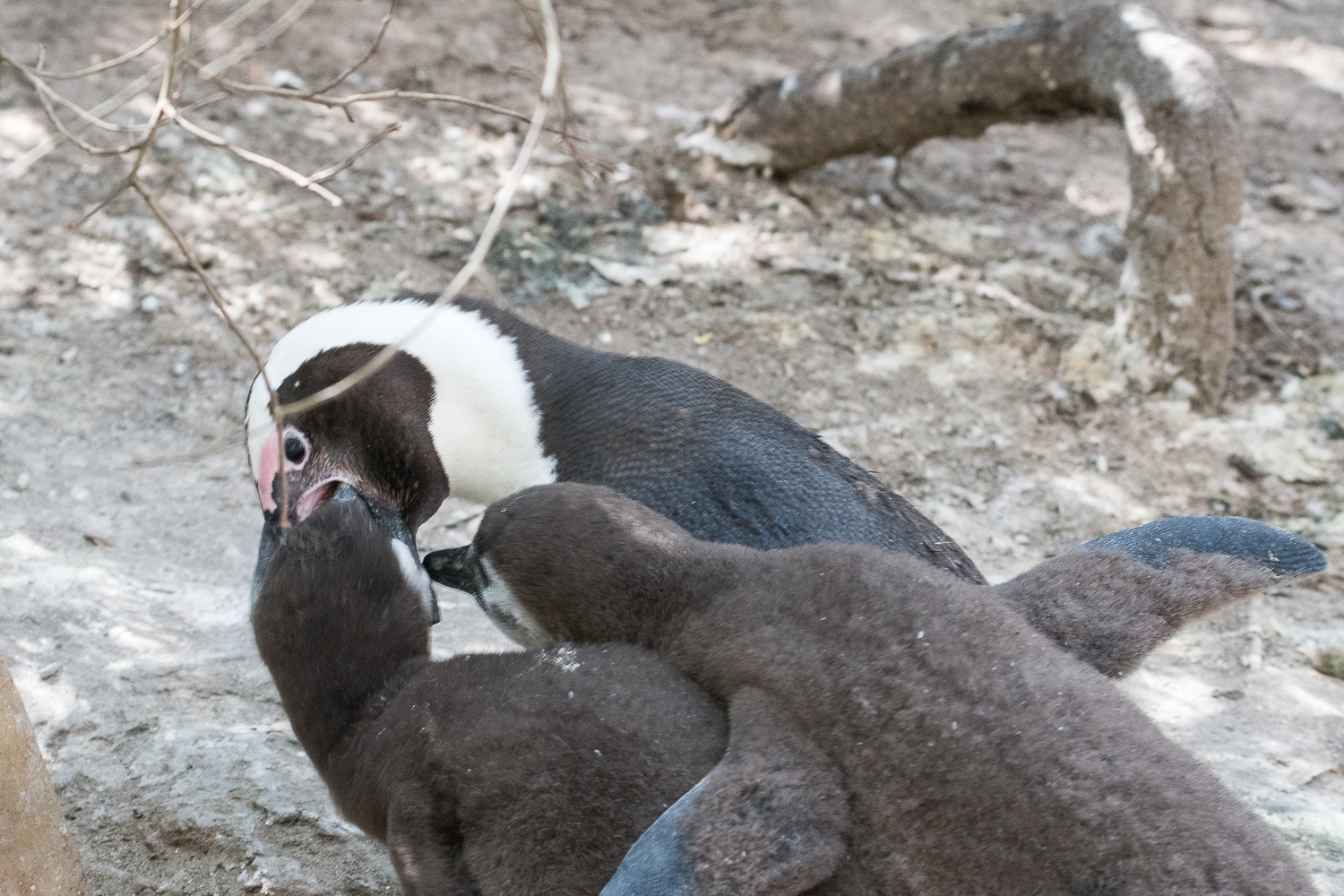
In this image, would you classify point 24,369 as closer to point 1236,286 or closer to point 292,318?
point 292,318

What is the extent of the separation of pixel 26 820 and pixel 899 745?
1.35 metres

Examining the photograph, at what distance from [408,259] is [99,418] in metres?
1.41

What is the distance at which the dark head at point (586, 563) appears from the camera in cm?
181

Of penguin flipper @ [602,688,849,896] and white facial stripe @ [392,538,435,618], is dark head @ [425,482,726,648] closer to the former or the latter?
white facial stripe @ [392,538,435,618]

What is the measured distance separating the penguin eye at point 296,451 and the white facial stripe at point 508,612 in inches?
34.3

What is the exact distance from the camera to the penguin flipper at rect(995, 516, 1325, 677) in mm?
1886

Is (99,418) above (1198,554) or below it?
below

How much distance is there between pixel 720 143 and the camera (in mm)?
5648

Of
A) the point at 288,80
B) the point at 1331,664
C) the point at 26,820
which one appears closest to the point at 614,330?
the point at 288,80

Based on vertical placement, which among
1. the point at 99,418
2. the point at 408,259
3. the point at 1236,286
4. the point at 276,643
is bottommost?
the point at 99,418

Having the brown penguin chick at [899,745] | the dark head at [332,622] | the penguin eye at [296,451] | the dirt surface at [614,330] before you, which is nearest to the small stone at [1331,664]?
the dirt surface at [614,330]

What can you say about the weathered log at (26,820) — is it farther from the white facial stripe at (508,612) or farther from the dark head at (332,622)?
the white facial stripe at (508,612)

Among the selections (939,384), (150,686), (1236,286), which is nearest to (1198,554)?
(150,686)

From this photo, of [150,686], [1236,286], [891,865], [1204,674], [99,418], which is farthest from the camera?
[1236,286]
